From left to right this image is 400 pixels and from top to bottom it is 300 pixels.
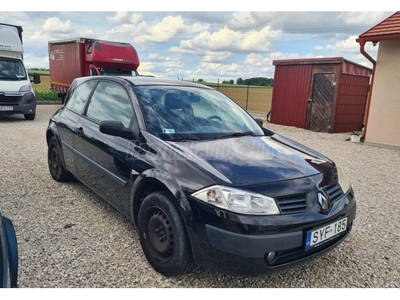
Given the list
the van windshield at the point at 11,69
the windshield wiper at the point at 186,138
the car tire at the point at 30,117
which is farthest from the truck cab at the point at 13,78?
the windshield wiper at the point at 186,138

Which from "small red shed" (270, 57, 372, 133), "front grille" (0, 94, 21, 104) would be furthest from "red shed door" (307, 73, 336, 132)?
"front grille" (0, 94, 21, 104)

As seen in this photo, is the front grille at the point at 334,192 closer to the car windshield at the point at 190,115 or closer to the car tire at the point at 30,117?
the car windshield at the point at 190,115

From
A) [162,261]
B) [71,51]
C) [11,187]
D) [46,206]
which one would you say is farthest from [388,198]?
[71,51]

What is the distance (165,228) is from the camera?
7.89ft

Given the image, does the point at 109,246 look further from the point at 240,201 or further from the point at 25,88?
the point at 25,88

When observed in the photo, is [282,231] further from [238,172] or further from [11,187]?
[11,187]

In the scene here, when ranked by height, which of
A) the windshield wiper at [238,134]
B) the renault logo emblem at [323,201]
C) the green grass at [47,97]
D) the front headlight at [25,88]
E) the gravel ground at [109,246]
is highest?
the front headlight at [25,88]

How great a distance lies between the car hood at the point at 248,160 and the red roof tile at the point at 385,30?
7307 millimetres

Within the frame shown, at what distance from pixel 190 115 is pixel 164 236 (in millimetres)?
1254

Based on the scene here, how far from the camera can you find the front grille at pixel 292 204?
7.06 feet

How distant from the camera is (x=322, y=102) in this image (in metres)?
11.9

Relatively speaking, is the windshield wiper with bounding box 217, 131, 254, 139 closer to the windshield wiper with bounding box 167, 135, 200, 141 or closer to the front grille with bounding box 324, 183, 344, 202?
the windshield wiper with bounding box 167, 135, 200, 141

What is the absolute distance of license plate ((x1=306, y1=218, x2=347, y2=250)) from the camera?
2205mm

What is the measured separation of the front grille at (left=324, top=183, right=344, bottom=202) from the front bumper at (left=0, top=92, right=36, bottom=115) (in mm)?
10675
